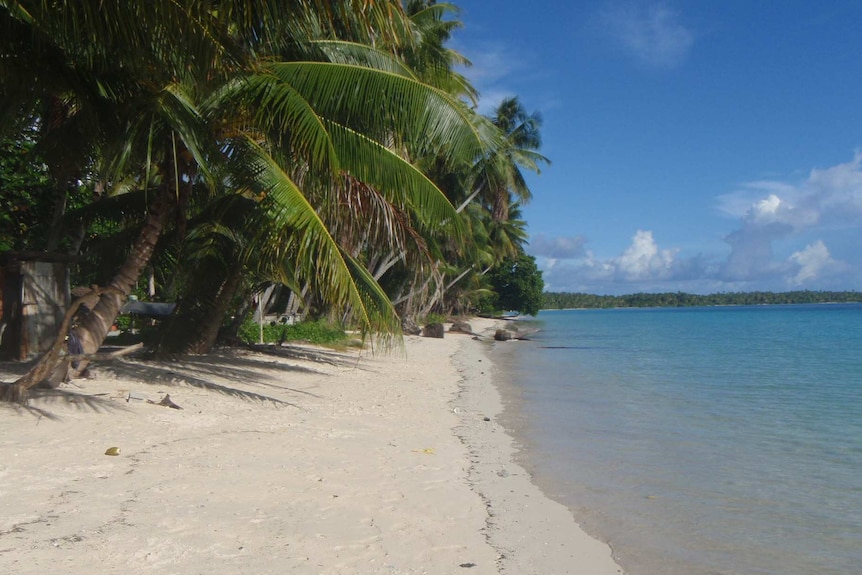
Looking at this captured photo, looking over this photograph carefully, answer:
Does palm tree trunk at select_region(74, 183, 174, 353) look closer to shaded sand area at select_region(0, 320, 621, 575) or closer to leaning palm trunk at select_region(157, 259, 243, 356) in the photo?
shaded sand area at select_region(0, 320, 621, 575)

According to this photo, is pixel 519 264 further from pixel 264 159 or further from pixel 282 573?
pixel 282 573

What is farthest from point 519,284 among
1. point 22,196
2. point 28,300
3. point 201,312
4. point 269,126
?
point 269,126

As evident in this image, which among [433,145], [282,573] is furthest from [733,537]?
[433,145]

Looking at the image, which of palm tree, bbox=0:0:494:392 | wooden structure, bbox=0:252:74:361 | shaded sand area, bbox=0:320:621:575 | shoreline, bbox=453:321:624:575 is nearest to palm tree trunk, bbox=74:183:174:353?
palm tree, bbox=0:0:494:392

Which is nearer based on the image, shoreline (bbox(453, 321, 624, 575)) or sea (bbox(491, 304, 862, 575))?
shoreline (bbox(453, 321, 624, 575))

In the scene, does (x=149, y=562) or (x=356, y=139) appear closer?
(x=149, y=562)

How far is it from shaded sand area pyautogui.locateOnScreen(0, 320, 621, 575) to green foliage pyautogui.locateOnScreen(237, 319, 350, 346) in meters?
7.65

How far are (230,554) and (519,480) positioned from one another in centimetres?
318

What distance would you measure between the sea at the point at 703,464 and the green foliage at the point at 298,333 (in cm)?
528

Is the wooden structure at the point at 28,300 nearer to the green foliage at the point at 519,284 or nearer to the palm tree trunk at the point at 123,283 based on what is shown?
the palm tree trunk at the point at 123,283

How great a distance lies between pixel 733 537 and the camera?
5.25 m

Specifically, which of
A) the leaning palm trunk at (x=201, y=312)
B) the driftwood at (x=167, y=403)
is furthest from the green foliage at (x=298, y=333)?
the driftwood at (x=167, y=403)

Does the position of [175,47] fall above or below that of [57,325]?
above

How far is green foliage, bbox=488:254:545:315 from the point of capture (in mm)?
69812
